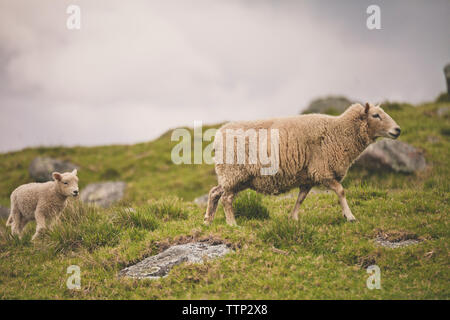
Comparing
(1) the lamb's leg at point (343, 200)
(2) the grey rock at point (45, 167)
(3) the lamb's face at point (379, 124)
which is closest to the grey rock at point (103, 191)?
(2) the grey rock at point (45, 167)

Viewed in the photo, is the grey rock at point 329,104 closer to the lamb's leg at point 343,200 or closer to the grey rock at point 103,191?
the grey rock at point 103,191

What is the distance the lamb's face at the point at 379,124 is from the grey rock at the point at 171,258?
164 inches

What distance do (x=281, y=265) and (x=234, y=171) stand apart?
98.0 inches

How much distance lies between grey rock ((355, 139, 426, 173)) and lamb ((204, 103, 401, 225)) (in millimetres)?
7001

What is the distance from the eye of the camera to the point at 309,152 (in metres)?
7.77

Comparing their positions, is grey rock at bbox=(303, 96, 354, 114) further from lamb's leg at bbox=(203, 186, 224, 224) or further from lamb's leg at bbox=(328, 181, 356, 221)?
lamb's leg at bbox=(203, 186, 224, 224)

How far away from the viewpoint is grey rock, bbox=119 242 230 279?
6.19 metres

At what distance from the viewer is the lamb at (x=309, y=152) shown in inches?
303

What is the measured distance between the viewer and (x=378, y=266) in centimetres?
602

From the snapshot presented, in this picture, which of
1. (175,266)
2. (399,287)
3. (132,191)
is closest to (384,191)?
(399,287)

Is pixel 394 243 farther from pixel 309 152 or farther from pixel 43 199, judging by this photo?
pixel 43 199

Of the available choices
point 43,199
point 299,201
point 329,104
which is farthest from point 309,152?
point 329,104

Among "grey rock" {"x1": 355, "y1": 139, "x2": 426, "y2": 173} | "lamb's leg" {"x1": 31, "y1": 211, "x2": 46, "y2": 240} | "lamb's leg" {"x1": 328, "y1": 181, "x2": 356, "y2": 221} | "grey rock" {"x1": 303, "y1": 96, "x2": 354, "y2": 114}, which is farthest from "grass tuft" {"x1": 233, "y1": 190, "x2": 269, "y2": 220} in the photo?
"grey rock" {"x1": 303, "y1": 96, "x2": 354, "y2": 114}

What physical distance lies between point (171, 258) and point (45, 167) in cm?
1640
